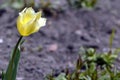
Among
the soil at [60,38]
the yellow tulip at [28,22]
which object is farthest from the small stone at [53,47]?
the yellow tulip at [28,22]

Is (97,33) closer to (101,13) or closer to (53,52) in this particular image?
(101,13)

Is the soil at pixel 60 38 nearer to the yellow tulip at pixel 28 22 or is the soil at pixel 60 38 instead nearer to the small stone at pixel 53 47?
the small stone at pixel 53 47

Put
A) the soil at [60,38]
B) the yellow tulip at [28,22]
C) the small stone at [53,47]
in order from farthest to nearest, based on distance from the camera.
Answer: the small stone at [53,47]
the soil at [60,38]
the yellow tulip at [28,22]

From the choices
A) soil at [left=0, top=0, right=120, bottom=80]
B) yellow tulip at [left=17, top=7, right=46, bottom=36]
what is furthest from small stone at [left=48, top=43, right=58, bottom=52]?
yellow tulip at [left=17, top=7, right=46, bottom=36]

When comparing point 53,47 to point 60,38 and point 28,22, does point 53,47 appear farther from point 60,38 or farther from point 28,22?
point 28,22

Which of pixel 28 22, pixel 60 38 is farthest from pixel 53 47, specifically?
pixel 28 22

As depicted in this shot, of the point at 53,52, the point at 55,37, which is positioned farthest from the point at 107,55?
the point at 55,37
